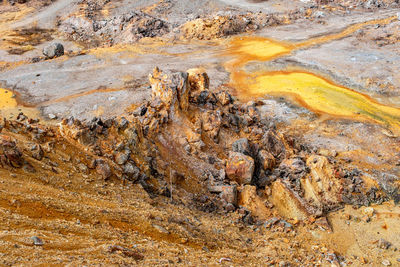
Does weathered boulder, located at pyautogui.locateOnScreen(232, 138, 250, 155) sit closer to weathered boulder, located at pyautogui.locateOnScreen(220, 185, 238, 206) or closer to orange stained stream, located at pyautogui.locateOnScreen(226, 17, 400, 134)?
weathered boulder, located at pyautogui.locateOnScreen(220, 185, 238, 206)

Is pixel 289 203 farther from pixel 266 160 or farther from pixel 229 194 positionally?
pixel 266 160

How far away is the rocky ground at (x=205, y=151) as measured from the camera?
8.96m

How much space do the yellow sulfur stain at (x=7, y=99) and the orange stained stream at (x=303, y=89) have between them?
18879mm

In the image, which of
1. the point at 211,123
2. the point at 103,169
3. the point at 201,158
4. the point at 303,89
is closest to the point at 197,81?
the point at 211,123

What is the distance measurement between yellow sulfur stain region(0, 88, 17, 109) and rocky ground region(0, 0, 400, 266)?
146mm

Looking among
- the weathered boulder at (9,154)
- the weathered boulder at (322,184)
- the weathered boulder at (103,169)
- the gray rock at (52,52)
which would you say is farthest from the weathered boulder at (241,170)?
the gray rock at (52,52)

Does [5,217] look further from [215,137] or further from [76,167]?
[215,137]

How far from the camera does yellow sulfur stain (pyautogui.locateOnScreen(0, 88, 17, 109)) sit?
24672mm

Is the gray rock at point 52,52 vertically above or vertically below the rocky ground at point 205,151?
above

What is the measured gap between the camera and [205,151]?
16.7 meters

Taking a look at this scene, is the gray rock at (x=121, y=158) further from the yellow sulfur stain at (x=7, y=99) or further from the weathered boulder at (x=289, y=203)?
the yellow sulfur stain at (x=7, y=99)

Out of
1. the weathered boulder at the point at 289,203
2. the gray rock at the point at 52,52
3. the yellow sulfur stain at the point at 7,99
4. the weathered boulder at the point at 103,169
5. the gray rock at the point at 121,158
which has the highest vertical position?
the gray rock at the point at 52,52

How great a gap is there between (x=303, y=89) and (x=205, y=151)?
50.2 ft

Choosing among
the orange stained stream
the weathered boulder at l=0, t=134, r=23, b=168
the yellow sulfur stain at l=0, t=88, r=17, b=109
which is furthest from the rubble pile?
the orange stained stream
